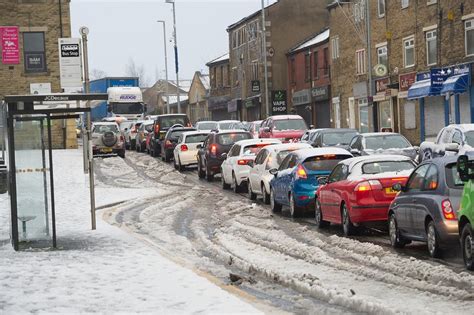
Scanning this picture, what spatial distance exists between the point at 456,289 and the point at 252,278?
9.14ft

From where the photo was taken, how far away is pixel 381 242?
16078 mm

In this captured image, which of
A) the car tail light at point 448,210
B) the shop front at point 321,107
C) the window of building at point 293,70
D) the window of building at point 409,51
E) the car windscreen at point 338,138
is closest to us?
the car tail light at point 448,210

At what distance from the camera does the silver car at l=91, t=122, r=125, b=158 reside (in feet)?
150

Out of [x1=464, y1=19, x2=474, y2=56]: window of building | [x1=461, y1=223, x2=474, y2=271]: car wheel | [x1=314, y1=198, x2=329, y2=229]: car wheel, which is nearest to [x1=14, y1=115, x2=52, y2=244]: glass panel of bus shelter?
[x1=314, y1=198, x2=329, y2=229]: car wheel

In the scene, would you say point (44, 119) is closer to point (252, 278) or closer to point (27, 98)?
point (27, 98)

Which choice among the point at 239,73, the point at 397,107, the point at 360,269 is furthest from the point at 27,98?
the point at 239,73

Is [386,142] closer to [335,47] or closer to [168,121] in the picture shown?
[168,121]

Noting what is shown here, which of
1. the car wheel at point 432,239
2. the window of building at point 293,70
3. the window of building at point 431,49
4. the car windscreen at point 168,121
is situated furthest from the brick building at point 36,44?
the car wheel at point 432,239

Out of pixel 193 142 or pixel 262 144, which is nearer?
pixel 262 144

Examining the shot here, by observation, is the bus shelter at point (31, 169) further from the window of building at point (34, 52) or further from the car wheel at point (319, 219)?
the window of building at point (34, 52)

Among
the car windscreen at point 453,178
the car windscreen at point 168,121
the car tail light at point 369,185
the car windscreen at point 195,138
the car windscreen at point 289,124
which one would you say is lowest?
the car tail light at point 369,185

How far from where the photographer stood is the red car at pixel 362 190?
54.7ft

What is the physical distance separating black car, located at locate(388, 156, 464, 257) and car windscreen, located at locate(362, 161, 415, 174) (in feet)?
7.46

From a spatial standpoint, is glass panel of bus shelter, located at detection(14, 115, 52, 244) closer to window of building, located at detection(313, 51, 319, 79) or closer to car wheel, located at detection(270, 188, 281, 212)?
→ car wheel, located at detection(270, 188, 281, 212)
